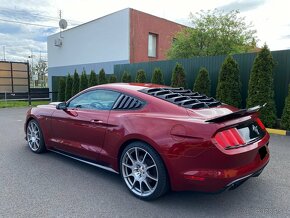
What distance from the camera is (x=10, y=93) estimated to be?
19266mm

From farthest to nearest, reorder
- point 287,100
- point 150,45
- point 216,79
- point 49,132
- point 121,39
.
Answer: point 150,45 → point 121,39 → point 216,79 → point 287,100 → point 49,132

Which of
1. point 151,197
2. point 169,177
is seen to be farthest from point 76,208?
point 169,177

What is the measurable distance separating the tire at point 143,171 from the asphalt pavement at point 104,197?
130mm

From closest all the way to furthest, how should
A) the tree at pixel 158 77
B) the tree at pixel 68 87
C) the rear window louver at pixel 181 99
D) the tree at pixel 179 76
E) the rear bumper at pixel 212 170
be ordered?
1. the rear bumper at pixel 212 170
2. the rear window louver at pixel 181 99
3. the tree at pixel 179 76
4. the tree at pixel 158 77
5. the tree at pixel 68 87

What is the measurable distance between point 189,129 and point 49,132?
2.89m

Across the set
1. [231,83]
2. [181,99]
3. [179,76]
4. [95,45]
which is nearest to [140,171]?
[181,99]

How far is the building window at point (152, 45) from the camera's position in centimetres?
1711

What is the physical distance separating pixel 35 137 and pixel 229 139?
382 cm

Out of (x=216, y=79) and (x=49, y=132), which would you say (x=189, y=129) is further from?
(x=216, y=79)

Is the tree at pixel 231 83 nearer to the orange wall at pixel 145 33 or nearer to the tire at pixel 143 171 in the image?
the tire at pixel 143 171

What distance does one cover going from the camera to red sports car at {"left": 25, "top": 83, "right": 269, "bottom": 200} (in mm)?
2533

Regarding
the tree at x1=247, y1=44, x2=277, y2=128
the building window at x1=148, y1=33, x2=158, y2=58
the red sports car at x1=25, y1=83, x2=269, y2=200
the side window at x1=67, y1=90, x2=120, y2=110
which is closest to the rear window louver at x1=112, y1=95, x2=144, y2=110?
the red sports car at x1=25, y1=83, x2=269, y2=200

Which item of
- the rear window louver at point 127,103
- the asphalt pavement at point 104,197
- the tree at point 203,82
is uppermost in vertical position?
the tree at point 203,82

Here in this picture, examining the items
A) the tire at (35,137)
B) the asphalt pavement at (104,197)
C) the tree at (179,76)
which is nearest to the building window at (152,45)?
the tree at (179,76)
